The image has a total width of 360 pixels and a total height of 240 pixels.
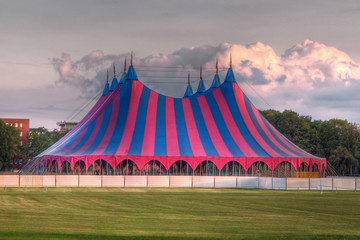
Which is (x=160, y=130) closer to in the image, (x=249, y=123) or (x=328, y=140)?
(x=249, y=123)

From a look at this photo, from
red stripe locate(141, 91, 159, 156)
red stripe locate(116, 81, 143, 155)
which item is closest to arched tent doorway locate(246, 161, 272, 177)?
red stripe locate(141, 91, 159, 156)

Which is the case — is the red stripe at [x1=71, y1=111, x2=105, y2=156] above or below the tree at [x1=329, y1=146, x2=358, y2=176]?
above

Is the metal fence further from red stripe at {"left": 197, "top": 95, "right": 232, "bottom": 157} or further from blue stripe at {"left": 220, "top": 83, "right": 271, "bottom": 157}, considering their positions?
blue stripe at {"left": 220, "top": 83, "right": 271, "bottom": 157}

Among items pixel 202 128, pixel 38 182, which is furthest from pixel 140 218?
pixel 202 128

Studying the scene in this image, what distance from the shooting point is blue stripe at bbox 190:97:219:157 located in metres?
45.8

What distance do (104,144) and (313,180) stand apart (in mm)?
15640

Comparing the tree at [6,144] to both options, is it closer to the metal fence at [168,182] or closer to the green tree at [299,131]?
the metal fence at [168,182]

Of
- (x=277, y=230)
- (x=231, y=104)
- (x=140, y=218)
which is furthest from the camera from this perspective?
(x=231, y=104)

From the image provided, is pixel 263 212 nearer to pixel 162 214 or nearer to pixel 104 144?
pixel 162 214

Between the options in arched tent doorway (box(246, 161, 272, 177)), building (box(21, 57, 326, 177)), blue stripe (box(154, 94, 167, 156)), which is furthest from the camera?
arched tent doorway (box(246, 161, 272, 177))

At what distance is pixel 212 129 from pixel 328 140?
35.5 metres

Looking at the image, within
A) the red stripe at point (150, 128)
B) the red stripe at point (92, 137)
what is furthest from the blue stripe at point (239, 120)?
the red stripe at point (92, 137)

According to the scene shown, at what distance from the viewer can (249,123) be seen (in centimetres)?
4934

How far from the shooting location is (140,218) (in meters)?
19.4
